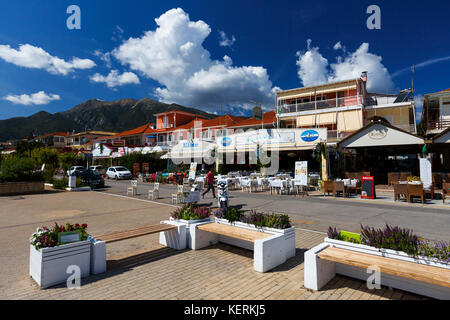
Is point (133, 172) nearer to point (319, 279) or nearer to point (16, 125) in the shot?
point (319, 279)

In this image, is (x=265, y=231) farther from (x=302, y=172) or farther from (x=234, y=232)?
(x=302, y=172)

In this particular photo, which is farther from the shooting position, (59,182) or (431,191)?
(59,182)

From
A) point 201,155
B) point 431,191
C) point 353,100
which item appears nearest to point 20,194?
point 201,155

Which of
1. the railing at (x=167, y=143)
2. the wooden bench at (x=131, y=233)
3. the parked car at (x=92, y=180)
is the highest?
the railing at (x=167, y=143)

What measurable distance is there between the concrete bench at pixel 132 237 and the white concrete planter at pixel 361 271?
2.82 m

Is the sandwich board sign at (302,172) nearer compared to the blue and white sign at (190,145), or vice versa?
the sandwich board sign at (302,172)

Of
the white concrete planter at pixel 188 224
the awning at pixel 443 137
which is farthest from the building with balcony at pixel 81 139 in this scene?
the awning at pixel 443 137

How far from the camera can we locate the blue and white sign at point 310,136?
18.3m

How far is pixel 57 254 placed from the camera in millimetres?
3910

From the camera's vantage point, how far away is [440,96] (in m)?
23.7

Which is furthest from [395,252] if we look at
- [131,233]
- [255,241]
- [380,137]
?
[380,137]

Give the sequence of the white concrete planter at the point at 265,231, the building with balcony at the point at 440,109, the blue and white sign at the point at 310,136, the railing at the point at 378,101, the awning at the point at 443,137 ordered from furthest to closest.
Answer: the railing at the point at 378,101 → the building with balcony at the point at 440,109 → the blue and white sign at the point at 310,136 → the awning at the point at 443,137 → the white concrete planter at the point at 265,231

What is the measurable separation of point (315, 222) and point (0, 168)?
21.1m

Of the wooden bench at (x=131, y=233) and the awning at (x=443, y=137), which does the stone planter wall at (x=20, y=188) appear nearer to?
the wooden bench at (x=131, y=233)
